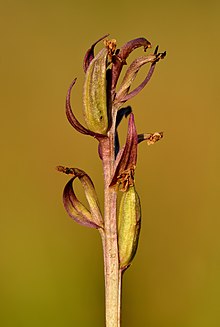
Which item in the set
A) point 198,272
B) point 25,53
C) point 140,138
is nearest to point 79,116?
point 25,53

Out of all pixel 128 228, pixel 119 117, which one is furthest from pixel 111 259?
pixel 119 117

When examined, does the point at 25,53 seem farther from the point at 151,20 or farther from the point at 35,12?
the point at 151,20

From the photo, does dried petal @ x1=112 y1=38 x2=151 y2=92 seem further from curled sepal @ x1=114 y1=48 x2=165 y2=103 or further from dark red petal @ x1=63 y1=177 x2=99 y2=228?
dark red petal @ x1=63 y1=177 x2=99 y2=228

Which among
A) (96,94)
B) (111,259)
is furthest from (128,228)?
(96,94)

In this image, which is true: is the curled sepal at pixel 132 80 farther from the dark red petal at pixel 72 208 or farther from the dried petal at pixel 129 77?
the dark red petal at pixel 72 208

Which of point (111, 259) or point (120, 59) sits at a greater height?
point (120, 59)

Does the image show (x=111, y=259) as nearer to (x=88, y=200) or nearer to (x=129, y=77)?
(x=88, y=200)
